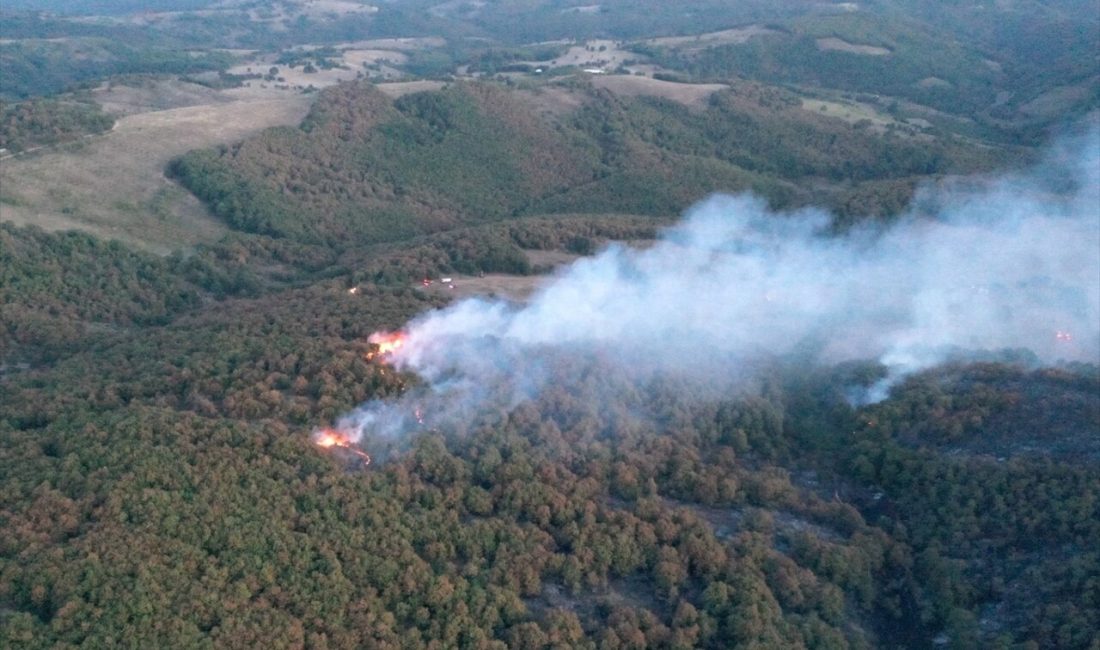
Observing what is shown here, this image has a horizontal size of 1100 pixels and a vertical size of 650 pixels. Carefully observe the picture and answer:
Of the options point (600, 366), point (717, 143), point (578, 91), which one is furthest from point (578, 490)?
point (578, 91)

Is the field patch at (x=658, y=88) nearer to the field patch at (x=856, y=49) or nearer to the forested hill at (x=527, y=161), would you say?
the forested hill at (x=527, y=161)

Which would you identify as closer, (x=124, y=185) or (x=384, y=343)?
(x=384, y=343)

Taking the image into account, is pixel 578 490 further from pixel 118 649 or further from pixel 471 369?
pixel 118 649

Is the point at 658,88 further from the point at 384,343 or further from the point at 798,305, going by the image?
the point at 384,343

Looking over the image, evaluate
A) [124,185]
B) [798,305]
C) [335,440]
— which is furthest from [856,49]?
[335,440]

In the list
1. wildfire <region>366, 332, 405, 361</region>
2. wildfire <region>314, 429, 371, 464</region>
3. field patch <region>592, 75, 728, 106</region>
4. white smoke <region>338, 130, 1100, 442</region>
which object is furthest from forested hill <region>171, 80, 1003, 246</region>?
wildfire <region>314, 429, 371, 464</region>

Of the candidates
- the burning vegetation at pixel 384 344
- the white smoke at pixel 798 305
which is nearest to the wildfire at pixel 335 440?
the white smoke at pixel 798 305
